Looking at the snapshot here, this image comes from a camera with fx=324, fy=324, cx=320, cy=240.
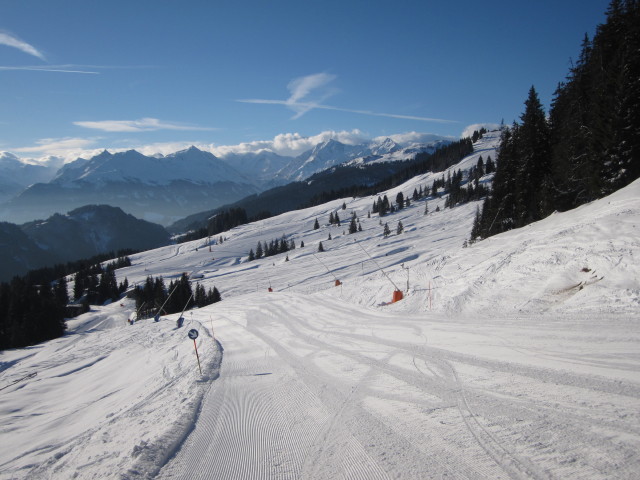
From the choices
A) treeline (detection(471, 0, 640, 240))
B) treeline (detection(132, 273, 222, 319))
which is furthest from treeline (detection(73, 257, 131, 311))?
treeline (detection(471, 0, 640, 240))

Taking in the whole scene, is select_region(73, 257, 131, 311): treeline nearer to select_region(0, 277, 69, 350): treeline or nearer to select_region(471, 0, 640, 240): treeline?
select_region(0, 277, 69, 350): treeline

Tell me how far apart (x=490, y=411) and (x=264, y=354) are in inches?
316

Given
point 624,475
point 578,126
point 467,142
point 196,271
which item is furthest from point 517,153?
point 467,142

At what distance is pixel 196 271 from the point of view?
103 metres

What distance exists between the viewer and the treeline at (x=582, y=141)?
20.5 metres

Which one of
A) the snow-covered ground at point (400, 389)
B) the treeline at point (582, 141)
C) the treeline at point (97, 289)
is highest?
the treeline at point (582, 141)

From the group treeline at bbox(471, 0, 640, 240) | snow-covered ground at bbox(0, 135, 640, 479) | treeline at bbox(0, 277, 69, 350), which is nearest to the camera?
snow-covered ground at bbox(0, 135, 640, 479)

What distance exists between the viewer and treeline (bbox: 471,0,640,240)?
20469 mm

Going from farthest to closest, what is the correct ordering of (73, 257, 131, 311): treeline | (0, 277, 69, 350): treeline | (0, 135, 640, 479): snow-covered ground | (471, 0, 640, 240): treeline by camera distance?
(73, 257, 131, 311): treeline → (0, 277, 69, 350): treeline → (471, 0, 640, 240): treeline → (0, 135, 640, 479): snow-covered ground

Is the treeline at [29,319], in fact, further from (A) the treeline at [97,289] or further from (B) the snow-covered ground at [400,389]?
(B) the snow-covered ground at [400,389]

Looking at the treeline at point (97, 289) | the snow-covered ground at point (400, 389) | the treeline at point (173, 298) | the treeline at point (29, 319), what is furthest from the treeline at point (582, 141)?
the treeline at point (97, 289)

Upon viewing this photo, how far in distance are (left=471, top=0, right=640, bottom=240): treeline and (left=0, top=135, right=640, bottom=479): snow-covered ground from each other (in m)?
5.69

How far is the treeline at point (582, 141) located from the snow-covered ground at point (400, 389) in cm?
569

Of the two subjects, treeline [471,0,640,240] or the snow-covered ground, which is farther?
treeline [471,0,640,240]
